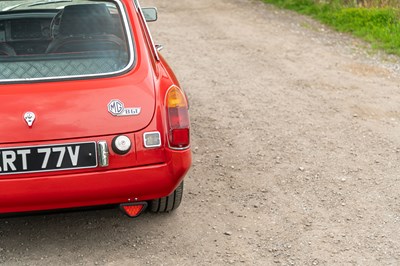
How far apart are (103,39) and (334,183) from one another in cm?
215

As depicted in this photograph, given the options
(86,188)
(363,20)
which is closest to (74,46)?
(86,188)

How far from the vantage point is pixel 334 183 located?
6047 millimetres

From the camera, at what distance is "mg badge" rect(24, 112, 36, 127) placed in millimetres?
4410

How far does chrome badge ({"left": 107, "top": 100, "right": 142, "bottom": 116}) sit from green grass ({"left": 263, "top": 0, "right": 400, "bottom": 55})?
7.21 m

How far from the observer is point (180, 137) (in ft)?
15.4

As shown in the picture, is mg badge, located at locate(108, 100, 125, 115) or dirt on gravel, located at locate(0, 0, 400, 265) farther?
dirt on gravel, located at locate(0, 0, 400, 265)

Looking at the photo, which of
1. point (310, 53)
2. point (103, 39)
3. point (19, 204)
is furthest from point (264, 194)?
point (310, 53)

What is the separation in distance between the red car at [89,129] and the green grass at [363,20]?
22.9 ft

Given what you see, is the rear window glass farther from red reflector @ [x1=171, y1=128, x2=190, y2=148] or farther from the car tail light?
red reflector @ [x1=171, y1=128, x2=190, y2=148]

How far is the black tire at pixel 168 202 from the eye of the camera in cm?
522

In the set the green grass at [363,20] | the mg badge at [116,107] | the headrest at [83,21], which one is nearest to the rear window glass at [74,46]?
the headrest at [83,21]

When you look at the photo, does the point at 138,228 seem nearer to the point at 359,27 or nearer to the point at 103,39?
the point at 103,39

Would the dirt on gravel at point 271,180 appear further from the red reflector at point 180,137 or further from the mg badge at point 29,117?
the mg badge at point 29,117

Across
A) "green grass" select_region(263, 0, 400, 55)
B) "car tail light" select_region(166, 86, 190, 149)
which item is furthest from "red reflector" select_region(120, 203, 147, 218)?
"green grass" select_region(263, 0, 400, 55)
